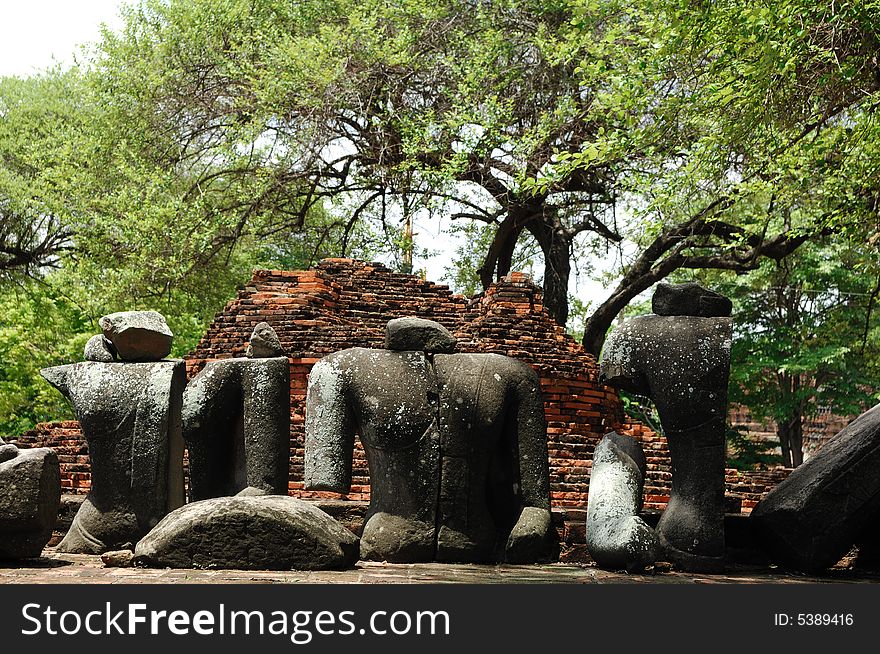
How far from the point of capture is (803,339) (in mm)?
19031

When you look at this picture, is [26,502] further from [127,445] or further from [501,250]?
[501,250]

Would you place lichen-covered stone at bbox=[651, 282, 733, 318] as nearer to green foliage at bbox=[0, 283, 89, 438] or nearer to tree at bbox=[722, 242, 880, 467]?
tree at bbox=[722, 242, 880, 467]

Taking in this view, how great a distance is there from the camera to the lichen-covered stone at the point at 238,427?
223 inches

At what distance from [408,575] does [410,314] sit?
9.22 metres

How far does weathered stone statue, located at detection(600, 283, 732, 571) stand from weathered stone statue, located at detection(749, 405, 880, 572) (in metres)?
Result: 0.33

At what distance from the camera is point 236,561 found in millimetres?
4516

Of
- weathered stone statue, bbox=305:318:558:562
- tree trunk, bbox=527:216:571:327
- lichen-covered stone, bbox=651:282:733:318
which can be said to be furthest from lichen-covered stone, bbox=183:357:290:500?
tree trunk, bbox=527:216:571:327

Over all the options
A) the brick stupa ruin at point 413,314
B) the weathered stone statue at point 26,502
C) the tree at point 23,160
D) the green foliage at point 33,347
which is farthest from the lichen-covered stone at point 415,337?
the tree at point 23,160

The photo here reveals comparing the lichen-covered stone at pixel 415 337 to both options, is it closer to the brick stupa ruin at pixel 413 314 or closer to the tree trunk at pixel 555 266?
the brick stupa ruin at pixel 413 314

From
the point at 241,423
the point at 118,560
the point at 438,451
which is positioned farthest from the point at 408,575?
the point at 241,423

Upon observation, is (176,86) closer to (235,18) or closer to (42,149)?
(235,18)

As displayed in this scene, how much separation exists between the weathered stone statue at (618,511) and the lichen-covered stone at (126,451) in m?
2.46

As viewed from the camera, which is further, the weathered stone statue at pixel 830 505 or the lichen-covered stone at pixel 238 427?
the lichen-covered stone at pixel 238 427

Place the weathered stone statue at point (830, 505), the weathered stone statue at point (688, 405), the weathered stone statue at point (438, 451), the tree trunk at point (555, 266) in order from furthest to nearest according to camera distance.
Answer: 1. the tree trunk at point (555, 266)
2. the weathered stone statue at point (438, 451)
3. the weathered stone statue at point (688, 405)
4. the weathered stone statue at point (830, 505)
